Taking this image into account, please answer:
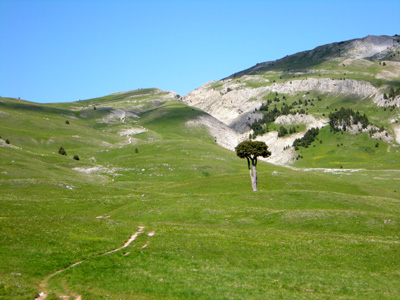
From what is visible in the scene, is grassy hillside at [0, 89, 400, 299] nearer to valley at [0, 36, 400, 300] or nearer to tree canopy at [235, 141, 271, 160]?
valley at [0, 36, 400, 300]

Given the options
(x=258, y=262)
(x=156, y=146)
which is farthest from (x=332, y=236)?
(x=156, y=146)

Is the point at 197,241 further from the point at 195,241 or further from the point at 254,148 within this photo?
the point at 254,148

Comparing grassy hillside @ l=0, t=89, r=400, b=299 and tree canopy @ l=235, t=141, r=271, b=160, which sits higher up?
tree canopy @ l=235, t=141, r=271, b=160

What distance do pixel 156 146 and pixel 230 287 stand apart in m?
127

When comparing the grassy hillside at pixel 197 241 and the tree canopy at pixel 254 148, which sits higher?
the tree canopy at pixel 254 148

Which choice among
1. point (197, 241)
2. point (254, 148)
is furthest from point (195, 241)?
point (254, 148)

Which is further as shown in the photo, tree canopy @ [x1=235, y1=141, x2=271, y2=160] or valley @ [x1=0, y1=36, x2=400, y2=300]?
tree canopy @ [x1=235, y1=141, x2=271, y2=160]

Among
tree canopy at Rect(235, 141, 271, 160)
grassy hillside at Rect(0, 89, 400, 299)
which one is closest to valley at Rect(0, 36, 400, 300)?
grassy hillside at Rect(0, 89, 400, 299)

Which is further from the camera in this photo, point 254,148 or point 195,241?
point 254,148

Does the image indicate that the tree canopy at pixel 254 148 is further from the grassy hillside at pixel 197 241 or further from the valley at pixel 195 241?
the grassy hillside at pixel 197 241

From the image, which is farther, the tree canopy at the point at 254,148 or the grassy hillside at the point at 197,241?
the tree canopy at the point at 254,148

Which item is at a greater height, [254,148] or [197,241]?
[254,148]

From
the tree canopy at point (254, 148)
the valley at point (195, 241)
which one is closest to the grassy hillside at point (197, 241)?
the valley at point (195, 241)

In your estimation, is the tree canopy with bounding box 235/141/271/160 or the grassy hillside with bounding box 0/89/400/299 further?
the tree canopy with bounding box 235/141/271/160
